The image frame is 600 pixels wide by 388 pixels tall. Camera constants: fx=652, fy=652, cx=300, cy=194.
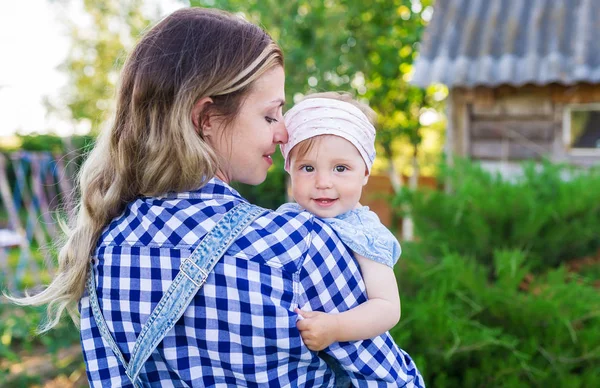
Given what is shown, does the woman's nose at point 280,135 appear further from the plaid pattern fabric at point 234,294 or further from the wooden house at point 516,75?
the wooden house at point 516,75

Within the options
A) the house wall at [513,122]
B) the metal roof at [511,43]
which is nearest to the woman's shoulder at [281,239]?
the metal roof at [511,43]

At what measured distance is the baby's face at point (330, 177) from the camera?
1.35 m

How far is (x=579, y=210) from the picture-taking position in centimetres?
325

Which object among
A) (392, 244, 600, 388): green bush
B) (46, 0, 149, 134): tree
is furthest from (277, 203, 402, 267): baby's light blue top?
(46, 0, 149, 134): tree

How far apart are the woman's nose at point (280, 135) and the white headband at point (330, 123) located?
1 centimetres

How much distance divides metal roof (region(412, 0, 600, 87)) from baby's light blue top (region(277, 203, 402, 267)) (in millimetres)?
4721

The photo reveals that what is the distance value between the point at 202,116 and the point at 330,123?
0.27 m

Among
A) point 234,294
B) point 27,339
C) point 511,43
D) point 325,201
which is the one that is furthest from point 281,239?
point 511,43

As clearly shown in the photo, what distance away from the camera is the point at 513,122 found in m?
6.32

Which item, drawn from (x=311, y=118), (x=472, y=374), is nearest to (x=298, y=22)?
(x=472, y=374)

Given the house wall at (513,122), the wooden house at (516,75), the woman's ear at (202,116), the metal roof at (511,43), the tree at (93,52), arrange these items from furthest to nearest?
1. the tree at (93,52)
2. the house wall at (513,122)
3. the wooden house at (516,75)
4. the metal roof at (511,43)
5. the woman's ear at (202,116)

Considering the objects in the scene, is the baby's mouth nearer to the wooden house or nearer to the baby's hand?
the baby's hand

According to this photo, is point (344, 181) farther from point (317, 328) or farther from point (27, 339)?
point (27, 339)

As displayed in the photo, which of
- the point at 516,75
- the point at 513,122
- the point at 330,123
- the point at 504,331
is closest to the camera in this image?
the point at 330,123
